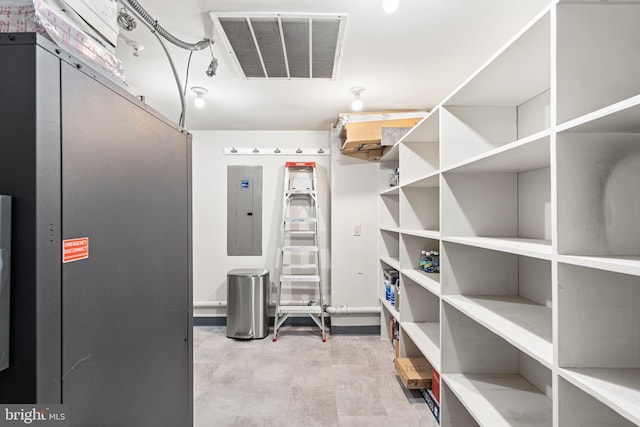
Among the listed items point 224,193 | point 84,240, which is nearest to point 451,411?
point 84,240

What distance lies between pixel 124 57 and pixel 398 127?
2089mm

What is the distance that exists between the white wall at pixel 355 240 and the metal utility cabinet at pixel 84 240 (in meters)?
2.45

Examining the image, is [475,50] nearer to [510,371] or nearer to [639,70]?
[639,70]

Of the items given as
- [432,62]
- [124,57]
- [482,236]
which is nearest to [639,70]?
[482,236]

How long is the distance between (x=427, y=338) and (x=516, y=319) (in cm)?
90

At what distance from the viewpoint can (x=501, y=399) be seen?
1.38 metres

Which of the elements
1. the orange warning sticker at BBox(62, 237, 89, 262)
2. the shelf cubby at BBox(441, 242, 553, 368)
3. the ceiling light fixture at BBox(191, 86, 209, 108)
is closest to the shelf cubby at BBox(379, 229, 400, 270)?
the shelf cubby at BBox(441, 242, 553, 368)

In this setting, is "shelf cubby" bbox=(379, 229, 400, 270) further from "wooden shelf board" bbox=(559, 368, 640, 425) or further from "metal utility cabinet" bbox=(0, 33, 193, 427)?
"metal utility cabinet" bbox=(0, 33, 193, 427)

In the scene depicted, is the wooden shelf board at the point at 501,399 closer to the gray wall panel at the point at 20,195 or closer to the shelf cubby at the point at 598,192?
the shelf cubby at the point at 598,192

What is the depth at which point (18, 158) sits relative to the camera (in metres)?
0.55

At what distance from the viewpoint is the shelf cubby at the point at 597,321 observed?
85 cm

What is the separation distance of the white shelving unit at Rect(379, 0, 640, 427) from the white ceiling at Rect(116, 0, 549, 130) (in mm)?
453

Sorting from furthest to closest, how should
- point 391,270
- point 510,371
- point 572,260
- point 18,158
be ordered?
point 391,270 < point 510,371 < point 572,260 < point 18,158

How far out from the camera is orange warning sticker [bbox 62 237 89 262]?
609 mm
